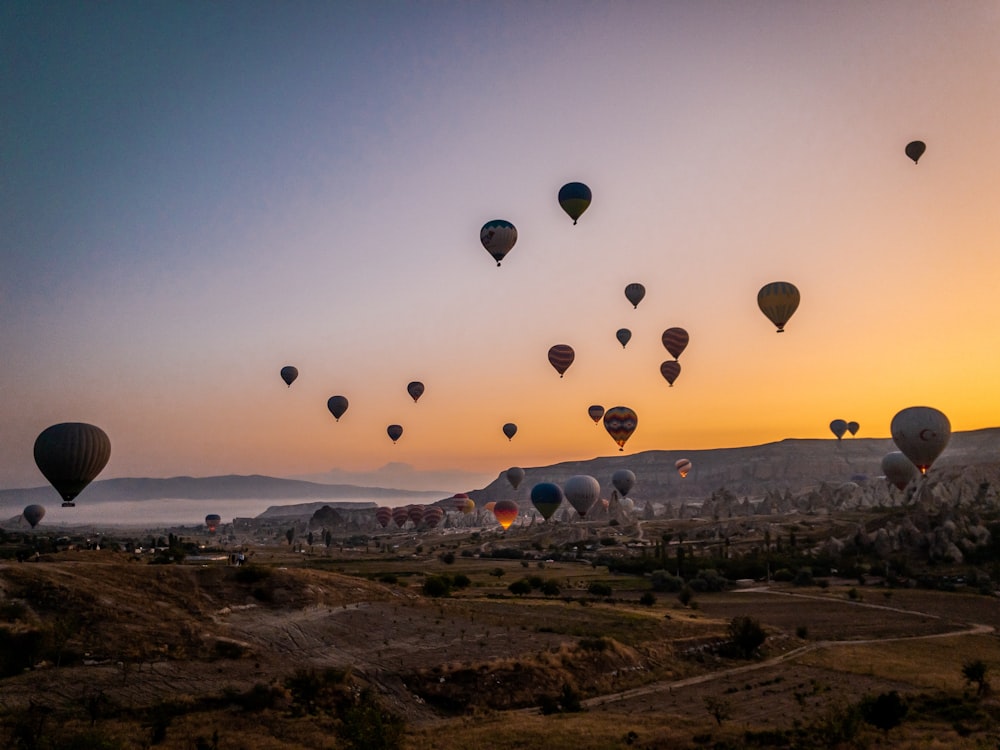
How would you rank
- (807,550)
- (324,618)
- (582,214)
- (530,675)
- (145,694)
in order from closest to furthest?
(145,694)
(530,675)
(324,618)
(582,214)
(807,550)

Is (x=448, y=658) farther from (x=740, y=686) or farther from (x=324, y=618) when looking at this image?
(x=740, y=686)

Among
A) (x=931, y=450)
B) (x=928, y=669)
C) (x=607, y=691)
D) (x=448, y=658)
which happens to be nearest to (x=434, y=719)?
(x=448, y=658)

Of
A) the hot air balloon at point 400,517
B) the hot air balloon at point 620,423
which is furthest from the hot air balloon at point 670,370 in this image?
the hot air balloon at point 400,517

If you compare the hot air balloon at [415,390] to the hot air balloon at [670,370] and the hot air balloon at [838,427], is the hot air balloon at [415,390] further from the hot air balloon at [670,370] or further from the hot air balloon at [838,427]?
the hot air balloon at [838,427]

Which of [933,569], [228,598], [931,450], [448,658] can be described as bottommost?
[933,569]

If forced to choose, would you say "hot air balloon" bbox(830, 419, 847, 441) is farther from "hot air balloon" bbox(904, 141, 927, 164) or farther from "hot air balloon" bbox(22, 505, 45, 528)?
"hot air balloon" bbox(22, 505, 45, 528)

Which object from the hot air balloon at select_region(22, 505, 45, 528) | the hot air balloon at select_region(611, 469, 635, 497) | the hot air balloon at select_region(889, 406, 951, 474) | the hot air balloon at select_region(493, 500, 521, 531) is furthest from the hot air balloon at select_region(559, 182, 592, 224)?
the hot air balloon at select_region(22, 505, 45, 528)
